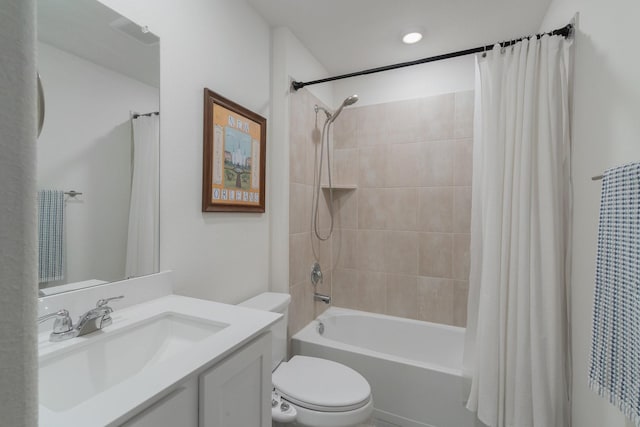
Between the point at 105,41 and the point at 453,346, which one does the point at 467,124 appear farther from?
the point at 105,41

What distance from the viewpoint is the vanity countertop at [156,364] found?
1.65 feet

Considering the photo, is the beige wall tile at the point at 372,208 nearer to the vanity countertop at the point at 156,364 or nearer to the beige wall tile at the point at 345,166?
the beige wall tile at the point at 345,166

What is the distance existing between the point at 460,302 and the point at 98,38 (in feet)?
8.33

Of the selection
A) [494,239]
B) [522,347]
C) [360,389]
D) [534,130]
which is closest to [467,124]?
[534,130]

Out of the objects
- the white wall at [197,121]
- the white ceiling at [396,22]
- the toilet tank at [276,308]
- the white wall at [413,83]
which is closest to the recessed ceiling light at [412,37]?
the white ceiling at [396,22]

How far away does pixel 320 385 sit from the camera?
57.2 inches

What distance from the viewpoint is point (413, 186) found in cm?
234

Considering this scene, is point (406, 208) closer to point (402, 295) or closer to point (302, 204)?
point (402, 295)

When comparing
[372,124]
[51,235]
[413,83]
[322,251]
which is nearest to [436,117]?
[413,83]

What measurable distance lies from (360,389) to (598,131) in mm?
1473

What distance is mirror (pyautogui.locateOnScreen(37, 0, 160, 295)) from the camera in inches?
34.2

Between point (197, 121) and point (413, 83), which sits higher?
point (413, 83)

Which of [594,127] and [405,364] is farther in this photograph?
[405,364]

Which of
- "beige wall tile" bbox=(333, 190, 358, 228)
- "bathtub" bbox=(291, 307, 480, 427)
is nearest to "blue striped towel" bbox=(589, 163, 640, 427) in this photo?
"bathtub" bbox=(291, 307, 480, 427)
